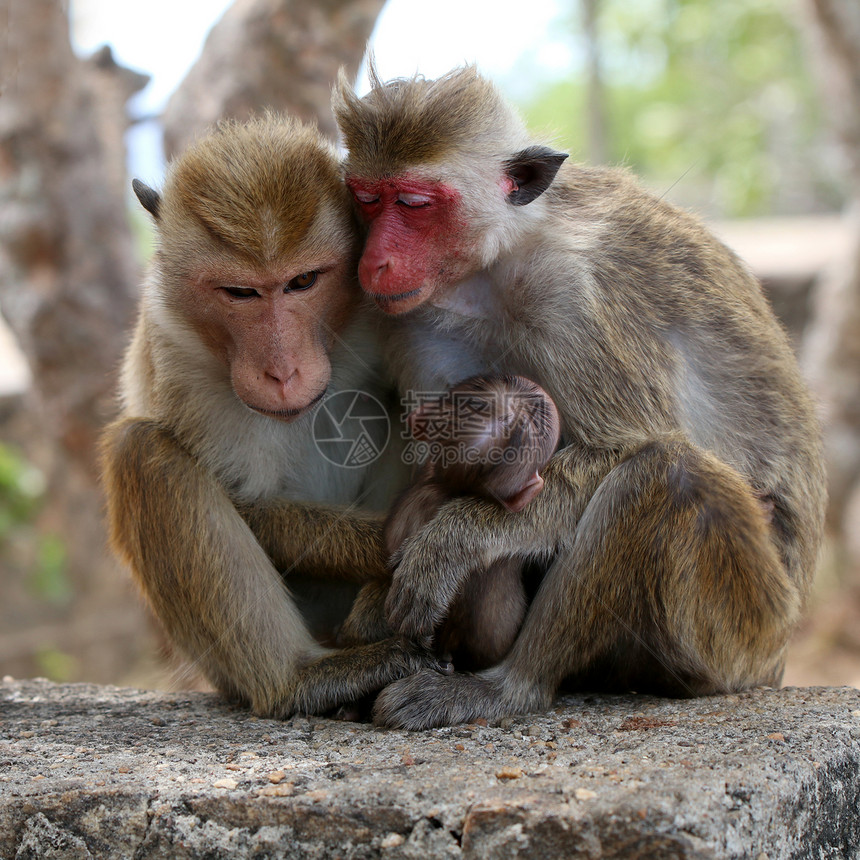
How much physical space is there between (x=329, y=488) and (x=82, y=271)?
13.2ft

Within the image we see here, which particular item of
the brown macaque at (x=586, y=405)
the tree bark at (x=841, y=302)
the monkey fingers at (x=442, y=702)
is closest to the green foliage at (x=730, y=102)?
the tree bark at (x=841, y=302)

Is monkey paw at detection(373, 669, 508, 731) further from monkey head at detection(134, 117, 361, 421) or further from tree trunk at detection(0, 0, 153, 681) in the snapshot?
tree trunk at detection(0, 0, 153, 681)

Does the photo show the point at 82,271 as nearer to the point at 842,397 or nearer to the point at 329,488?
the point at 329,488

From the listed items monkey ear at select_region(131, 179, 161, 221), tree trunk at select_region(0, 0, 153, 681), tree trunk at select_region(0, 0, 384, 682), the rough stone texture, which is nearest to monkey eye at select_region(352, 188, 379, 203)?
monkey ear at select_region(131, 179, 161, 221)

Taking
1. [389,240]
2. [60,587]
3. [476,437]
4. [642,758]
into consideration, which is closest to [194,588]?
[476,437]

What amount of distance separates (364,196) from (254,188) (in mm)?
380

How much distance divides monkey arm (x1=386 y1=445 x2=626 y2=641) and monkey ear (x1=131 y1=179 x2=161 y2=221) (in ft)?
5.25

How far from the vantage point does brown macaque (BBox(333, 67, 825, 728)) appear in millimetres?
3270

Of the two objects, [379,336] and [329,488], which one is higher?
[379,336]

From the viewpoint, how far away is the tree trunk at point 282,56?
6.90 meters

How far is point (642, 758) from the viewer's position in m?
2.86

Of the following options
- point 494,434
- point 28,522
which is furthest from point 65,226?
point 494,434

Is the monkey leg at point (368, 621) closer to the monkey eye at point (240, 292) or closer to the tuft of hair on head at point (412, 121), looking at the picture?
the monkey eye at point (240, 292)

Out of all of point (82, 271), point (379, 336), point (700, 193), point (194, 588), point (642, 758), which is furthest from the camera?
point (700, 193)
